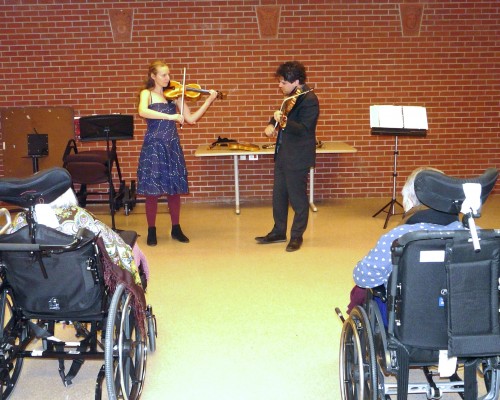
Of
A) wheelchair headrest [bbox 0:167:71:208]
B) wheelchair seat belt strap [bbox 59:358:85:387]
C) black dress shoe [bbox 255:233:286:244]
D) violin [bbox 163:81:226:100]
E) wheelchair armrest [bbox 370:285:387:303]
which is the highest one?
violin [bbox 163:81:226:100]

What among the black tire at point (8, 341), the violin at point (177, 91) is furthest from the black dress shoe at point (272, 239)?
the black tire at point (8, 341)

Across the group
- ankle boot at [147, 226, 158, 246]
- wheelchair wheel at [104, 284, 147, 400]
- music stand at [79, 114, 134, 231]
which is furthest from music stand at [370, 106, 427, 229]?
wheelchair wheel at [104, 284, 147, 400]

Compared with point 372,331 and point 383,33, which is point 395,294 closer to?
point 372,331

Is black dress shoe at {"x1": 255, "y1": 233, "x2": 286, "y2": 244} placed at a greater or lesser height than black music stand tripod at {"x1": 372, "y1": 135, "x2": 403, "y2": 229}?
lesser

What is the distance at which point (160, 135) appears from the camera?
16.9ft

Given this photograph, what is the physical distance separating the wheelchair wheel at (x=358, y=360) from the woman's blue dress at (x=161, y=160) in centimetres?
273

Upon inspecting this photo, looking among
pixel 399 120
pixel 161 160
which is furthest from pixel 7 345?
pixel 399 120

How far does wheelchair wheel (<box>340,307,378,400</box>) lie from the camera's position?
8.17ft

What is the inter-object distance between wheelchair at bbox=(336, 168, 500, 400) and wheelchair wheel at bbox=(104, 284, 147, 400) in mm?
1000

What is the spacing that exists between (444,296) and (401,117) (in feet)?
12.1

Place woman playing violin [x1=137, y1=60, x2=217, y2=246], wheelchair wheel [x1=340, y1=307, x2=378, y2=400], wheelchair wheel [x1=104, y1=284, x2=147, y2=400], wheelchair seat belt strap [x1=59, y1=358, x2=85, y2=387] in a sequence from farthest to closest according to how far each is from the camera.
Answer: woman playing violin [x1=137, y1=60, x2=217, y2=246] < wheelchair seat belt strap [x1=59, y1=358, x2=85, y2=387] < wheelchair wheel [x1=104, y1=284, x2=147, y2=400] < wheelchair wheel [x1=340, y1=307, x2=378, y2=400]

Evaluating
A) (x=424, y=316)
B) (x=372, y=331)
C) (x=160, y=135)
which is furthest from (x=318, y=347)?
(x=160, y=135)

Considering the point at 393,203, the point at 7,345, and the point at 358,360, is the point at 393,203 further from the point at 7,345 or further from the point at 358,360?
the point at 7,345

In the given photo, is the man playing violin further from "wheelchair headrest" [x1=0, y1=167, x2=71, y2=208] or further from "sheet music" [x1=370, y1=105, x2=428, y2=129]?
"wheelchair headrest" [x1=0, y1=167, x2=71, y2=208]
